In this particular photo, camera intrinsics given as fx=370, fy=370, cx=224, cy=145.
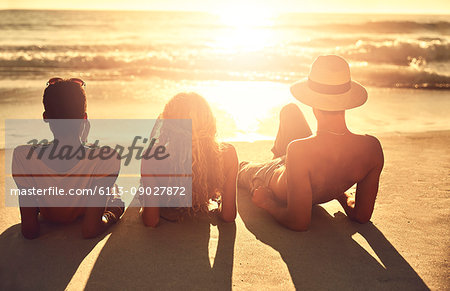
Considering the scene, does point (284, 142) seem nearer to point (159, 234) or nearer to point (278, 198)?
point (278, 198)

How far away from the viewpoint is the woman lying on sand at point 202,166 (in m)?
2.94

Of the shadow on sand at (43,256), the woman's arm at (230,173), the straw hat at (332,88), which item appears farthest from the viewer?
the woman's arm at (230,173)

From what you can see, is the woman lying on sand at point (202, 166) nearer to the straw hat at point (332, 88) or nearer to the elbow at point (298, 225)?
the elbow at point (298, 225)

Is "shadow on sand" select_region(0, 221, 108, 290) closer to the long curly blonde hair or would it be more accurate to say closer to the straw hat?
the long curly blonde hair

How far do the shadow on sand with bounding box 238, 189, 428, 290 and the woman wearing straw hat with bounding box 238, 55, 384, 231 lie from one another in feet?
0.52

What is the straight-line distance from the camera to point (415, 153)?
5.54 meters

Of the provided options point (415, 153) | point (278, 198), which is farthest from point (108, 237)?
point (415, 153)

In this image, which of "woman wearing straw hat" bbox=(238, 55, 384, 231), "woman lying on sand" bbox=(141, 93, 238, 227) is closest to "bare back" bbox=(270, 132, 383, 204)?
"woman wearing straw hat" bbox=(238, 55, 384, 231)

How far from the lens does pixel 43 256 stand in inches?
114

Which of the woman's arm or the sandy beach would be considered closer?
the sandy beach

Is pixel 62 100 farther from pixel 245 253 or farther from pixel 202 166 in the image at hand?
pixel 245 253

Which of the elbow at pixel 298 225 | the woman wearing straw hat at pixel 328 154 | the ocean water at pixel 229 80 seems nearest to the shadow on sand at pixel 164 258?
the elbow at pixel 298 225

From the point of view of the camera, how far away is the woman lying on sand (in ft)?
9.63

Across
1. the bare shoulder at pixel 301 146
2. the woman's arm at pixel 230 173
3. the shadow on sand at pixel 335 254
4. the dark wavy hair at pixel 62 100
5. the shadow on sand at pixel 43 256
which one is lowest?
the shadow on sand at pixel 335 254
